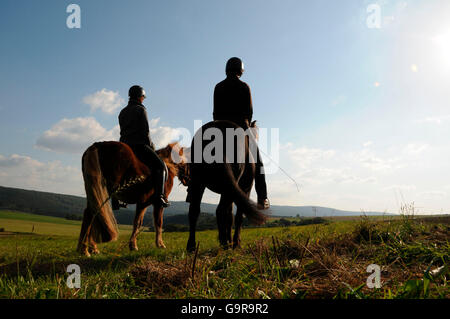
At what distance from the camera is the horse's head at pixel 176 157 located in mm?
8805

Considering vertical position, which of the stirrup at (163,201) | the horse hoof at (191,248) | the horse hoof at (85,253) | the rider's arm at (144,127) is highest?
the rider's arm at (144,127)

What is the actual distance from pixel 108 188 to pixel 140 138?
1.83m

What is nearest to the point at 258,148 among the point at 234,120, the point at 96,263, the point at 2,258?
the point at 234,120

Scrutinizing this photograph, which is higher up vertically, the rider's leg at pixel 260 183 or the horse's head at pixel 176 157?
the horse's head at pixel 176 157

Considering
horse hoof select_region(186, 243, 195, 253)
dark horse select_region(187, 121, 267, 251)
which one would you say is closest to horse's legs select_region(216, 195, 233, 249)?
dark horse select_region(187, 121, 267, 251)

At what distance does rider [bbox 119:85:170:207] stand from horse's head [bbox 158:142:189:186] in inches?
48.1

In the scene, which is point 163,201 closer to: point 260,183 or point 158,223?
point 158,223

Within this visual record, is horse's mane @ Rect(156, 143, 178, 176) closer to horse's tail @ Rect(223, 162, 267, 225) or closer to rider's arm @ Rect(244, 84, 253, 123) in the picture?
rider's arm @ Rect(244, 84, 253, 123)

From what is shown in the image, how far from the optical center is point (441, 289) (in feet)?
Result: 6.34

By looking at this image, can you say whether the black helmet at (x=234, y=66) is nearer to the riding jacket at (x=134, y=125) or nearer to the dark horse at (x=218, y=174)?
the dark horse at (x=218, y=174)

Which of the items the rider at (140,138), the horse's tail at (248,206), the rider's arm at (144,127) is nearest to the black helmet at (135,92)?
the rider at (140,138)
